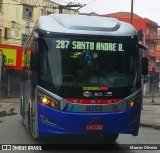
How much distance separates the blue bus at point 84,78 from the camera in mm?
9617

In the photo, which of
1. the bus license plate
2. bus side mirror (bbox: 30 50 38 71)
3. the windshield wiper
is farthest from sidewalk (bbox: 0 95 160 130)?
bus side mirror (bbox: 30 50 38 71)

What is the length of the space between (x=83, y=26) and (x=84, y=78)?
1.30m

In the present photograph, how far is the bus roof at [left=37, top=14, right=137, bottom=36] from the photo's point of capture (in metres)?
10.1

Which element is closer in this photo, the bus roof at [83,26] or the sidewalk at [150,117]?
the bus roof at [83,26]

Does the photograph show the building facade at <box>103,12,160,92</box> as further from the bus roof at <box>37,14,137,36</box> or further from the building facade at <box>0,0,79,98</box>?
the bus roof at <box>37,14,137,36</box>

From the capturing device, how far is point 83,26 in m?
10.2

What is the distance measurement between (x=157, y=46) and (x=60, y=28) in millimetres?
66629

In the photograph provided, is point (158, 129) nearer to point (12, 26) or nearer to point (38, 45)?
point (38, 45)

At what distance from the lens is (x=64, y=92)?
9.67 m

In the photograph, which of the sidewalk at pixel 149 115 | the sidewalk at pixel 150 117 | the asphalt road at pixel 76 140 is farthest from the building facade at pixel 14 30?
the asphalt road at pixel 76 140

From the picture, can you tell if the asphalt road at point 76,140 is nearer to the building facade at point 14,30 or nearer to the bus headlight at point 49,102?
the bus headlight at point 49,102

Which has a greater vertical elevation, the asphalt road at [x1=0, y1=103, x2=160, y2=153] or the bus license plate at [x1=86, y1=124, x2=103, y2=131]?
the bus license plate at [x1=86, y1=124, x2=103, y2=131]

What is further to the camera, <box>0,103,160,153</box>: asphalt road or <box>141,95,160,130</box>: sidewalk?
<box>141,95,160,130</box>: sidewalk

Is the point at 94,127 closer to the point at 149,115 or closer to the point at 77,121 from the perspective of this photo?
the point at 77,121
